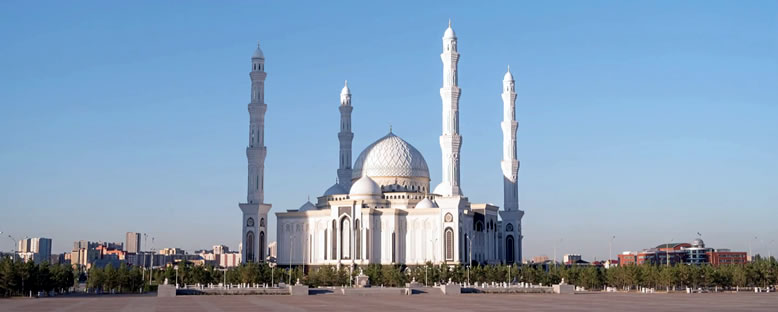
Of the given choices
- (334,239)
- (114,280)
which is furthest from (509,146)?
(114,280)

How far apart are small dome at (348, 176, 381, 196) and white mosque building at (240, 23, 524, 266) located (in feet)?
0.35

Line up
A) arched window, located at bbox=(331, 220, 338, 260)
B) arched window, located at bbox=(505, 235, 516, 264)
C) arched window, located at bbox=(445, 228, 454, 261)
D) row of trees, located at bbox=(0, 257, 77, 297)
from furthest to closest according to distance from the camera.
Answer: arched window, located at bbox=(505, 235, 516, 264) → arched window, located at bbox=(331, 220, 338, 260) → arched window, located at bbox=(445, 228, 454, 261) → row of trees, located at bbox=(0, 257, 77, 297)

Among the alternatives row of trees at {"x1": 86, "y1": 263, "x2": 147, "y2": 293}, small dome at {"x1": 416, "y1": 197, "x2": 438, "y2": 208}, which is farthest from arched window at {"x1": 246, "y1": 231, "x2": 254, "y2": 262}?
row of trees at {"x1": 86, "y1": 263, "x2": 147, "y2": 293}

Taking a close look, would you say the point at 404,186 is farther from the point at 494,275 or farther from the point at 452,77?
the point at 494,275

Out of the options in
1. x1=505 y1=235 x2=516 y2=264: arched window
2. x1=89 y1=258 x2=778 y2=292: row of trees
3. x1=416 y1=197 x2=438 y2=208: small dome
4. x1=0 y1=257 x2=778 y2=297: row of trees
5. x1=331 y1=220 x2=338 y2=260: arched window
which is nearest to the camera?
x1=0 y1=257 x2=778 y2=297: row of trees

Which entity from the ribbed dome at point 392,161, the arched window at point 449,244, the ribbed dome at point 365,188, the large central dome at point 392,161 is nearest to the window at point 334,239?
the ribbed dome at point 365,188

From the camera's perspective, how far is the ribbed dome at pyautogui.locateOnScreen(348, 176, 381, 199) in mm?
105938

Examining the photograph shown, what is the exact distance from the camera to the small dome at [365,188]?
106 meters

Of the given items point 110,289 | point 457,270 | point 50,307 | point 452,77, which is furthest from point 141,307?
point 452,77

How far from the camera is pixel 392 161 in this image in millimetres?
112438

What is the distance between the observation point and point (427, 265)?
308 feet

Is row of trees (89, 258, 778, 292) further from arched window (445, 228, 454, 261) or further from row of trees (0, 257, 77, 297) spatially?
row of trees (0, 257, 77, 297)

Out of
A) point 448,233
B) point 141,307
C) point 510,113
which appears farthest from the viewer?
point 510,113

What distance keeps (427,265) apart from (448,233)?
323 inches
